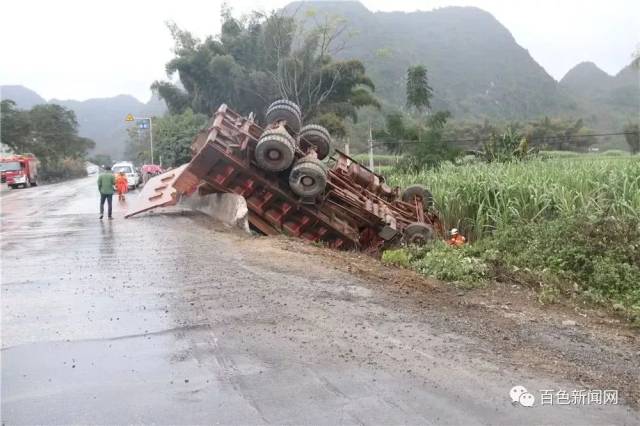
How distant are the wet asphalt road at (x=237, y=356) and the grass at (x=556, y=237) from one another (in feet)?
5.79

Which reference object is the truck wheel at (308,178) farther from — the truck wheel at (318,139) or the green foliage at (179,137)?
the green foliage at (179,137)

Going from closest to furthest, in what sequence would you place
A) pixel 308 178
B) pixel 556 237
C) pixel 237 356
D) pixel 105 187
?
pixel 237 356 → pixel 556 237 → pixel 308 178 → pixel 105 187

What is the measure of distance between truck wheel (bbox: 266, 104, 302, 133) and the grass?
417cm

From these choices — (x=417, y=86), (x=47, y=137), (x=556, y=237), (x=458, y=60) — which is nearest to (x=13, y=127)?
(x=47, y=137)

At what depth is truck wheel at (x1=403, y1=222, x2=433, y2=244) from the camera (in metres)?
11.0

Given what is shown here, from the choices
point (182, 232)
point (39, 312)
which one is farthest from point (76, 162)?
point (39, 312)

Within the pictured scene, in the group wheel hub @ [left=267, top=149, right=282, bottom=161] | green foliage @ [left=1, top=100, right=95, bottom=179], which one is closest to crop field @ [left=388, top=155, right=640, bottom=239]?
wheel hub @ [left=267, top=149, right=282, bottom=161]

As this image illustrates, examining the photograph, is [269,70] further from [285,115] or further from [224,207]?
[224,207]

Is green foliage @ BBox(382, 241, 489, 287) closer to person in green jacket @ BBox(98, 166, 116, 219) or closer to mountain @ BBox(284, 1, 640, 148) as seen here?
person in green jacket @ BBox(98, 166, 116, 219)

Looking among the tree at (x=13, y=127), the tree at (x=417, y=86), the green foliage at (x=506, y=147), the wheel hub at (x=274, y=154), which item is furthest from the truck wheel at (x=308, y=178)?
the tree at (x=13, y=127)

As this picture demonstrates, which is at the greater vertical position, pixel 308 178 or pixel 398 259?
pixel 308 178

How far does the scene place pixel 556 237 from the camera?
7.54m

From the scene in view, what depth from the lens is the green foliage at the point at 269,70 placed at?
36062 mm

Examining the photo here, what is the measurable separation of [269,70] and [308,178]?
91.5ft
